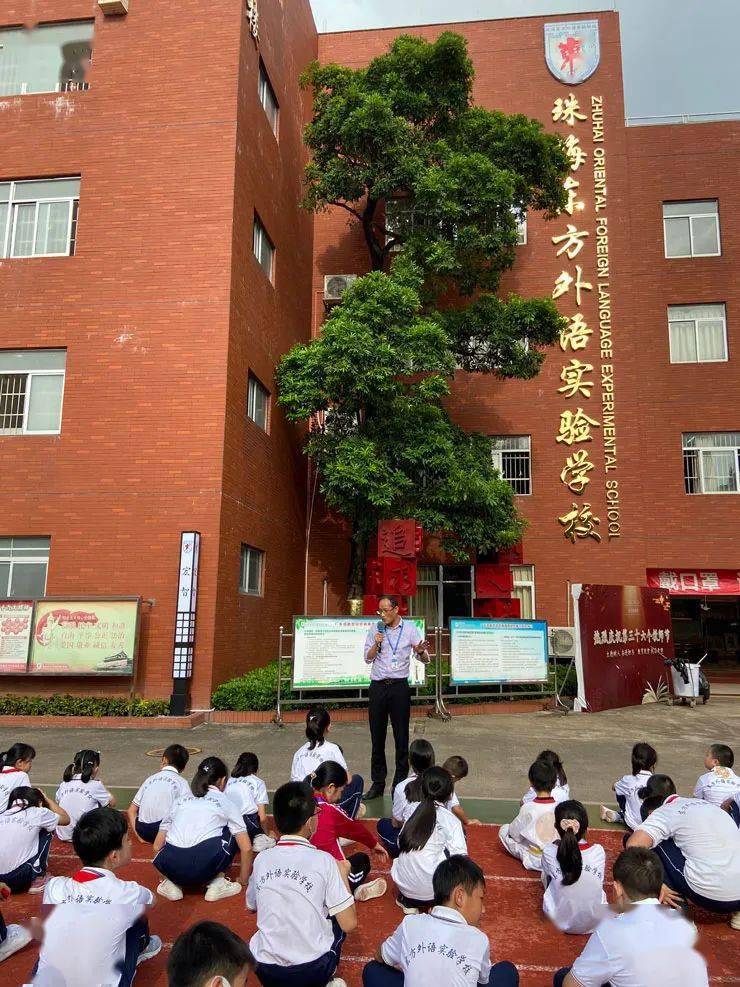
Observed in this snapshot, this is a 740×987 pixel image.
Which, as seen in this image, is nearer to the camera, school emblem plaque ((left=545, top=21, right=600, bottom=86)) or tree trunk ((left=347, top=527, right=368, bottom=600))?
tree trunk ((left=347, top=527, right=368, bottom=600))

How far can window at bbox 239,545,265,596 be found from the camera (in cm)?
1382

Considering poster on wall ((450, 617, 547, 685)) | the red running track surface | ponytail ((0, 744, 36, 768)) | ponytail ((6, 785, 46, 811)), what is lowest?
the red running track surface

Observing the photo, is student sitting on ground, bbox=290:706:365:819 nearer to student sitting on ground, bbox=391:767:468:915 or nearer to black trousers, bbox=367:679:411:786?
black trousers, bbox=367:679:411:786

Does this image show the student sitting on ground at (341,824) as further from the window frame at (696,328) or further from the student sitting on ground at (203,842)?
the window frame at (696,328)

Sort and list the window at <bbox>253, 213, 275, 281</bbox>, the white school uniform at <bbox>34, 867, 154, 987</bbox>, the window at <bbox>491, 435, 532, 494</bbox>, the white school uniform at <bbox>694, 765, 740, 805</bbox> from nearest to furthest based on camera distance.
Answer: the white school uniform at <bbox>34, 867, 154, 987</bbox>
the white school uniform at <bbox>694, 765, 740, 805</bbox>
the window at <bbox>253, 213, 275, 281</bbox>
the window at <bbox>491, 435, 532, 494</bbox>

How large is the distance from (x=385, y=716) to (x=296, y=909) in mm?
3583

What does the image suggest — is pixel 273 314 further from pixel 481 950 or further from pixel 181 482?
pixel 481 950

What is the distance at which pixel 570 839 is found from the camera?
384 centimetres

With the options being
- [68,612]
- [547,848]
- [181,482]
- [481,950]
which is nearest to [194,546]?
[181,482]

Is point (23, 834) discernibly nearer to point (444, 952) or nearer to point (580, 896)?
point (444, 952)

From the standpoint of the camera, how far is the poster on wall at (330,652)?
11016 millimetres

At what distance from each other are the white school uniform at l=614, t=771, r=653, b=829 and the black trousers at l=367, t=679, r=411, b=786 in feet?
6.22

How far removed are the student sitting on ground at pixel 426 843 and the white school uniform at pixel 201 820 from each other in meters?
1.11

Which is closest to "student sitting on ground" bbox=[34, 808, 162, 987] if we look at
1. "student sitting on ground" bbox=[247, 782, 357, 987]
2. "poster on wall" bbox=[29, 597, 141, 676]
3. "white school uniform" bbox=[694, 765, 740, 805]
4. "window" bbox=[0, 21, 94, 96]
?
"student sitting on ground" bbox=[247, 782, 357, 987]
